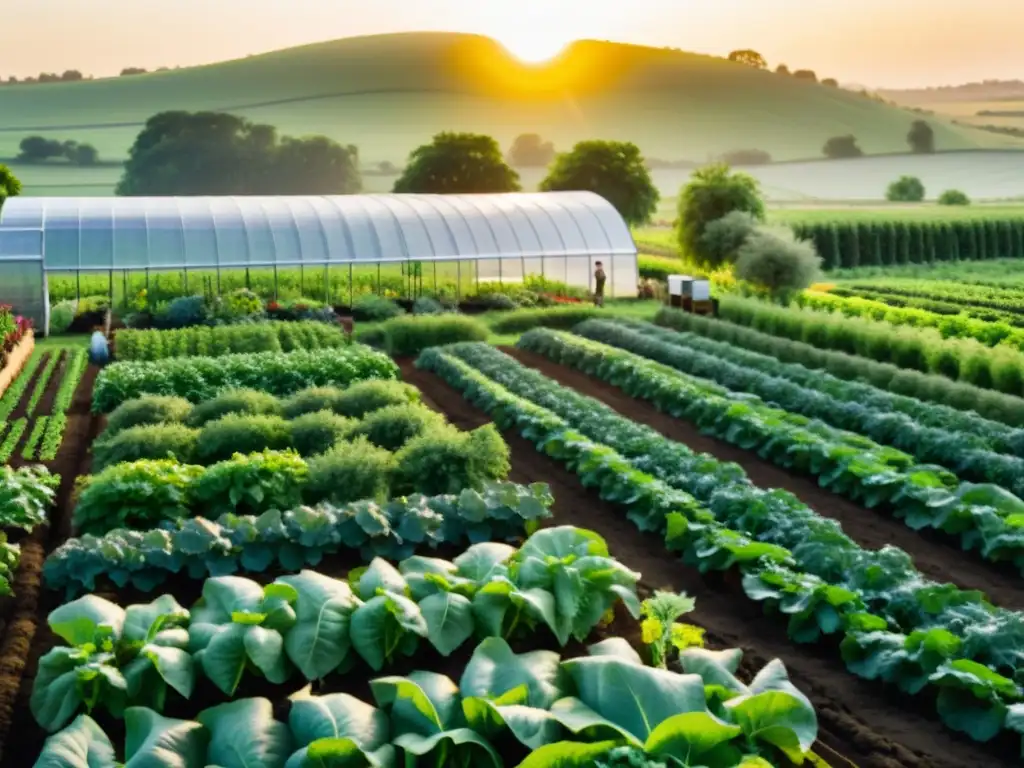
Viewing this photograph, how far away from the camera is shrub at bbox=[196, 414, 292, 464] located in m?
14.3

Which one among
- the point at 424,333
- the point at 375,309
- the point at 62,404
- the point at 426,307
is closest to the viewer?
the point at 62,404

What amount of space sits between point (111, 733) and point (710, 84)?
132715 millimetres

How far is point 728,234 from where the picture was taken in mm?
41094

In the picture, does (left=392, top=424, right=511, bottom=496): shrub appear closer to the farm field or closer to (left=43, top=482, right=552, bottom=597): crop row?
the farm field

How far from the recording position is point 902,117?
130750 mm

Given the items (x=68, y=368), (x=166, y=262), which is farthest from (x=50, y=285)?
(x=68, y=368)

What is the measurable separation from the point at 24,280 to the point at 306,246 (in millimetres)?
7654

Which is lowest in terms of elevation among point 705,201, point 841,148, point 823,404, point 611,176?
point 823,404

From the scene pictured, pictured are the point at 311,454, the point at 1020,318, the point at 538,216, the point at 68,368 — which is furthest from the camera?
the point at 538,216

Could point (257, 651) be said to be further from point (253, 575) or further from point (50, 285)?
point (50, 285)

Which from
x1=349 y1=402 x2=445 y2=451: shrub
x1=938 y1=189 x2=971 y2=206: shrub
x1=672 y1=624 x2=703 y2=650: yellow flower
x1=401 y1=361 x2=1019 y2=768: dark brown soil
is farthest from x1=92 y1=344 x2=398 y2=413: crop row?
x1=938 y1=189 x2=971 y2=206: shrub

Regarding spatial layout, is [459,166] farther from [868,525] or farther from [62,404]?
[868,525]

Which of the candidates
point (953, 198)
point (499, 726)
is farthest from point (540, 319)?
point (953, 198)

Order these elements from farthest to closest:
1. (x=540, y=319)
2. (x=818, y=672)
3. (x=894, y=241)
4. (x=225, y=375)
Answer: (x=894, y=241) → (x=540, y=319) → (x=225, y=375) → (x=818, y=672)
